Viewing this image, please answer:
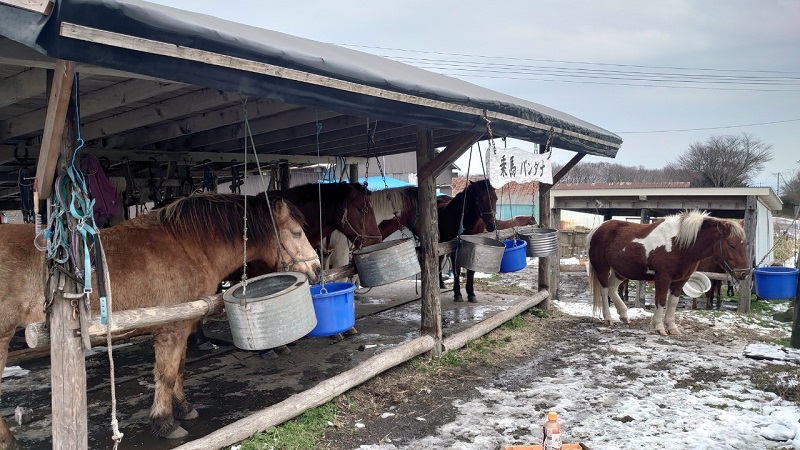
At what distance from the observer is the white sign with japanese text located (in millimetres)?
5281

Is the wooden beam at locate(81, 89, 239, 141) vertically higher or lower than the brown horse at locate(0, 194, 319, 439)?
higher

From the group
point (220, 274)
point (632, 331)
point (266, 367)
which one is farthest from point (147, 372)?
point (632, 331)

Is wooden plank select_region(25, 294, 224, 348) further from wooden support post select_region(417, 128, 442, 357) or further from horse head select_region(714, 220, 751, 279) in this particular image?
horse head select_region(714, 220, 751, 279)

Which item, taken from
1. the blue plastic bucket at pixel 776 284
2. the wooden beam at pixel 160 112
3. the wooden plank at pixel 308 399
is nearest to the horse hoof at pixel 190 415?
the wooden plank at pixel 308 399

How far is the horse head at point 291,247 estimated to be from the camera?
3.91 meters

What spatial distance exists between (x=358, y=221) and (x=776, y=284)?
5965 millimetres

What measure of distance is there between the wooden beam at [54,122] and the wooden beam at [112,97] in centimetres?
134

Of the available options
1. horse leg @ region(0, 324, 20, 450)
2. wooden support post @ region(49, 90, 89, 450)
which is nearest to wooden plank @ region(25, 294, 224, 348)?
wooden support post @ region(49, 90, 89, 450)

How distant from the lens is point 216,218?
149 inches

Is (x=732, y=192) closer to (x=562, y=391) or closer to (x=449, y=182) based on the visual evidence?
(x=562, y=391)

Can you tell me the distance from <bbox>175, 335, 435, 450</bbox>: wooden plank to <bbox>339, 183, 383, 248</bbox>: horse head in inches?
51.6

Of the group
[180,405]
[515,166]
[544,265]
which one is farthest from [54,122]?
[544,265]

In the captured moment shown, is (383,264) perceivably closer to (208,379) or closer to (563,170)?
(208,379)

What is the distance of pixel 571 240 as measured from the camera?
1862 centimetres
